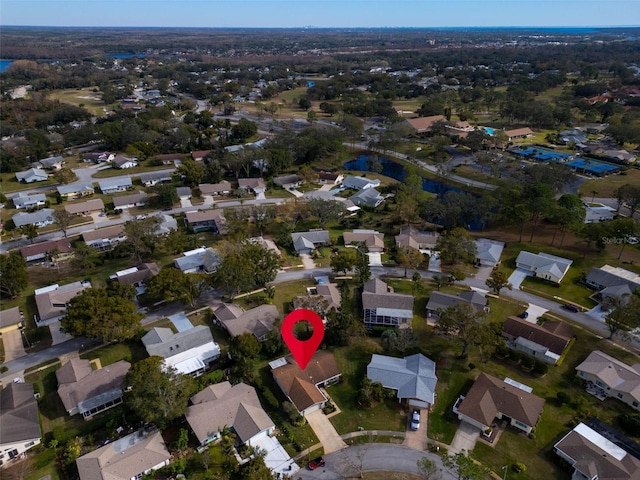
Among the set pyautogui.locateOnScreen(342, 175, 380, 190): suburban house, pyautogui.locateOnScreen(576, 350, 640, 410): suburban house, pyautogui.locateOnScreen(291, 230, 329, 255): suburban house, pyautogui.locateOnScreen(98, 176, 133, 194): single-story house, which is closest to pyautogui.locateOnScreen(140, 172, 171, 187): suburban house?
pyautogui.locateOnScreen(98, 176, 133, 194): single-story house

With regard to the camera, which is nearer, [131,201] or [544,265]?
[544,265]

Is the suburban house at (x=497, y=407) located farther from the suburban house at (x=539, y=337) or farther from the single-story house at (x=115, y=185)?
the single-story house at (x=115, y=185)

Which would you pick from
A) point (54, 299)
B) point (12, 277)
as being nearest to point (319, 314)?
point (54, 299)

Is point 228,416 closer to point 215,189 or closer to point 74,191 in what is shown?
point 215,189

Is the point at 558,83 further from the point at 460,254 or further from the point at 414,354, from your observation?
the point at 414,354

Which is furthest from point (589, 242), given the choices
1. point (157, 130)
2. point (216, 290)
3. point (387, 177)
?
point (157, 130)

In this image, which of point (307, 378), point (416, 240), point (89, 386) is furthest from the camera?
point (416, 240)

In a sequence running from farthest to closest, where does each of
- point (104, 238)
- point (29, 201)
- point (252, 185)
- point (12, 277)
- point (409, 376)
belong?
point (252, 185), point (29, 201), point (104, 238), point (12, 277), point (409, 376)

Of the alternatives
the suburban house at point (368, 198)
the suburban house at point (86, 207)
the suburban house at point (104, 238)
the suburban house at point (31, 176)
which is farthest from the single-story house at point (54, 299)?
the suburban house at point (31, 176)
